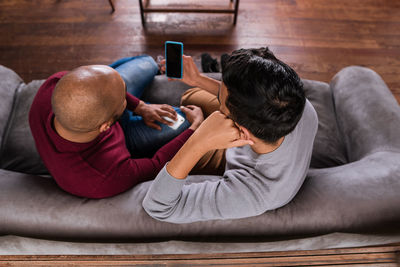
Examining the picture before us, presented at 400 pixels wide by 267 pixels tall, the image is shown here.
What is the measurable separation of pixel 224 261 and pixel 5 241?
0.75 meters

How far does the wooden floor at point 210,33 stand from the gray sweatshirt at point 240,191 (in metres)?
1.50

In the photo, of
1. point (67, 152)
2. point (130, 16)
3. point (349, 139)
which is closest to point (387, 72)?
point (349, 139)

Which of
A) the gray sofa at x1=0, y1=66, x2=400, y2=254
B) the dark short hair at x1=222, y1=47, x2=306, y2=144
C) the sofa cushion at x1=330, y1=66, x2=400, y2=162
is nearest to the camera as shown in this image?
the dark short hair at x1=222, y1=47, x2=306, y2=144

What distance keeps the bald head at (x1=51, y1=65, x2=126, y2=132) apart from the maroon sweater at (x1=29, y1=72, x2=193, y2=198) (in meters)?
0.11

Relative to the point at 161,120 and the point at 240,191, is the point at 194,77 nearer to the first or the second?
the point at 161,120

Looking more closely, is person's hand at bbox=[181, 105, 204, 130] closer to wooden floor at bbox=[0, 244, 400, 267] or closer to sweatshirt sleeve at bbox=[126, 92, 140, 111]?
sweatshirt sleeve at bbox=[126, 92, 140, 111]

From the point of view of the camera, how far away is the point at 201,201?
2.79 feet

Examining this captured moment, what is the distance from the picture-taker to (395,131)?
1.13m

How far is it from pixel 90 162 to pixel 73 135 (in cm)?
11

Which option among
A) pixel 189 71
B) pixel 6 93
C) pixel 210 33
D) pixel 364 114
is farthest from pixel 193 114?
pixel 210 33

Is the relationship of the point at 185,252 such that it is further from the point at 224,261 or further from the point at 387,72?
the point at 387,72

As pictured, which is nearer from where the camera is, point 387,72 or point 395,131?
point 395,131

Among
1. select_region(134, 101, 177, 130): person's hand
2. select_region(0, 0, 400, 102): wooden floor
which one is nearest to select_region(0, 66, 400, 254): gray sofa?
select_region(134, 101, 177, 130): person's hand

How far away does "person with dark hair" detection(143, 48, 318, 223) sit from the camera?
0.70m
